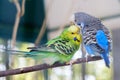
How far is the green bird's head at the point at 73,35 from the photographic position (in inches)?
26.5

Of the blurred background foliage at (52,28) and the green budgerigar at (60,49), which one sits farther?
the blurred background foliage at (52,28)

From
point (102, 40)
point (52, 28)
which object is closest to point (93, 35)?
point (102, 40)

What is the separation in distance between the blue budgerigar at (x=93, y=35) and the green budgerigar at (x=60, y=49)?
14mm

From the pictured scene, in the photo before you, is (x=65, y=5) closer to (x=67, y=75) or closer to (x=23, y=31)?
(x=23, y=31)

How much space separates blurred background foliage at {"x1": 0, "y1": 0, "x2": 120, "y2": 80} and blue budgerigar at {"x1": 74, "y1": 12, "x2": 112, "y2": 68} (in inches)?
2.1

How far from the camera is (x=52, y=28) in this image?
4.60ft

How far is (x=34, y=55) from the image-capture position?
2.11 ft

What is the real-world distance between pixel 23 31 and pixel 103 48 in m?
1.12

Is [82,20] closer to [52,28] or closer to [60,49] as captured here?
[60,49]

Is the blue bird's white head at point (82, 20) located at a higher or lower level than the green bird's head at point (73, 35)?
higher

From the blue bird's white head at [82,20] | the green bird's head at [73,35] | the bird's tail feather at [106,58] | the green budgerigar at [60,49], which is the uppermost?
the blue bird's white head at [82,20]

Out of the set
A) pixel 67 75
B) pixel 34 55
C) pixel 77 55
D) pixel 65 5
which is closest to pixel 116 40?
pixel 65 5

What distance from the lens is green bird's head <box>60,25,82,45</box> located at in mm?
674

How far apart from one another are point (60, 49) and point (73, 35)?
0.04m
